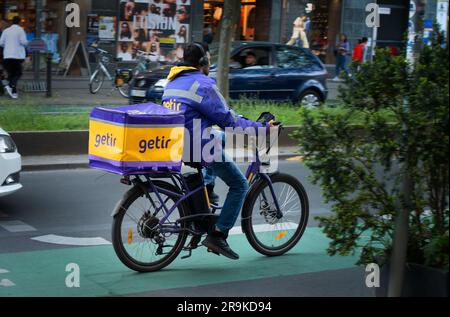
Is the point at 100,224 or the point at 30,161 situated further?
the point at 30,161

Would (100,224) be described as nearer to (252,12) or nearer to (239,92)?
(239,92)

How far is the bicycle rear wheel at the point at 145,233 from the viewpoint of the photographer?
6.25 meters

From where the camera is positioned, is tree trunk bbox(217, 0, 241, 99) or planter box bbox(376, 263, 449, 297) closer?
planter box bbox(376, 263, 449, 297)

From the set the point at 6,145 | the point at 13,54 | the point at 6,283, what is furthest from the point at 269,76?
the point at 6,283

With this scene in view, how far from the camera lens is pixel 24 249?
7.36 metres

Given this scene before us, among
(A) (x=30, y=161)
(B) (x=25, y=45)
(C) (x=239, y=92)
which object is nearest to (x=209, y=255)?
(A) (x=30, y=161)

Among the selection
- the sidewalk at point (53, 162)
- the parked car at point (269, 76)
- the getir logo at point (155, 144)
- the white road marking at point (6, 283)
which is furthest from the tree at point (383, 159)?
the parked car at point (269, 76)

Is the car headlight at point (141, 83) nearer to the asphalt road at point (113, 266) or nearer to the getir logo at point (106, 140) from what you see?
the asphalt road at point (113, 266)

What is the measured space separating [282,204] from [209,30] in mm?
19564

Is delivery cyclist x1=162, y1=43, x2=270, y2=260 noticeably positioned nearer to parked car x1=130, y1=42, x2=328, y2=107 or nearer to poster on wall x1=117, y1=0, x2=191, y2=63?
parked car x1=130, y1=42, x2=328, y2=107

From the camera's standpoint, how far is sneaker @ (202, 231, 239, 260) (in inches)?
265

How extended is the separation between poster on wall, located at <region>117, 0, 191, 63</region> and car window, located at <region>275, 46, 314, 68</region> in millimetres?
7129

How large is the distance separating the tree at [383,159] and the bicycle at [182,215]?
157 centimetres

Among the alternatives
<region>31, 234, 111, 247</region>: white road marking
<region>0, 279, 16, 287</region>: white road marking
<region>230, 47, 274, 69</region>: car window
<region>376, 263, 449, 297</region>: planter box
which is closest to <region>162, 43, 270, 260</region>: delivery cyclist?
<region>31, 234, 111, 247</region>: white road marking
